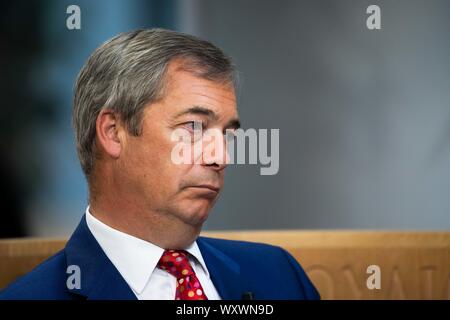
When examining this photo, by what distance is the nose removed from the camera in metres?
1.18

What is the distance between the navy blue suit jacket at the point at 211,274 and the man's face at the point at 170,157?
0.14 m

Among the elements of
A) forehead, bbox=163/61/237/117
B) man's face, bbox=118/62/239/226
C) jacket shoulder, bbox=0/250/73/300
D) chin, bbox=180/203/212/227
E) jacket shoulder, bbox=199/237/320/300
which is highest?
forehead, bbox=163/61/237/117

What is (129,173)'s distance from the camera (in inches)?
48.7

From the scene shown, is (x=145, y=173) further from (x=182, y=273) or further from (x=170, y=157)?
(x=182, y=273)

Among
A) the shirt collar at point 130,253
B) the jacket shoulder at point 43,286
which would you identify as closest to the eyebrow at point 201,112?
the shirt collar at point 130,253

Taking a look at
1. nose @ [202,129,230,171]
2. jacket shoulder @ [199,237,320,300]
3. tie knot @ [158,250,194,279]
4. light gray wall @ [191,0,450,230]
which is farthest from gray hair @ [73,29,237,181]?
light gray wall @ [191,0,450,230]

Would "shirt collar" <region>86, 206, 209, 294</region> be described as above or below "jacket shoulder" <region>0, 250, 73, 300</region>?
above

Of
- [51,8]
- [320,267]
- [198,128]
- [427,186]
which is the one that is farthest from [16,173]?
[427,186]

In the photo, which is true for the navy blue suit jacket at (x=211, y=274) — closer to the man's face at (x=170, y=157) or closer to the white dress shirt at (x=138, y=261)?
the white dress shirt at (x=138, y=261)

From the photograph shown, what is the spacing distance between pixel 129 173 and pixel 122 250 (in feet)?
0.48

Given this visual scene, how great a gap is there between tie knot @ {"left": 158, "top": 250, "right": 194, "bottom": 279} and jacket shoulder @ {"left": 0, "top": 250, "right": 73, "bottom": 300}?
0.18m

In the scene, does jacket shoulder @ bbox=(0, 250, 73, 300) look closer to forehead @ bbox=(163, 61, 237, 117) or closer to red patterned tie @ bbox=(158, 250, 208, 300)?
red patterned tie @ bbox=(158, 250, 208, 300)

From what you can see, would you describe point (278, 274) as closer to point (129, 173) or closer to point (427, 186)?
point (129, 173)

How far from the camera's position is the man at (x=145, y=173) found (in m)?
1.19
